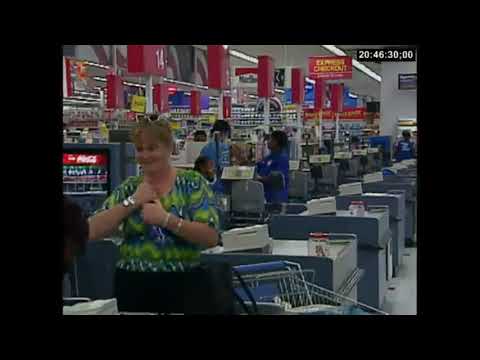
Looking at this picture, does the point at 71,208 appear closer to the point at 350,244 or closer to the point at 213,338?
the point at 213,338

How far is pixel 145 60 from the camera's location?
7117mm

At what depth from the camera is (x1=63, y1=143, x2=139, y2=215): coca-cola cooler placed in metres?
5.13

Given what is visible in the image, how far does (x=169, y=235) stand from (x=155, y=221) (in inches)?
4.7

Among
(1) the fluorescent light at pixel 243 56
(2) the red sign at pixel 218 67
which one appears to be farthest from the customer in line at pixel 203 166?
(1) the fluorescent light at pixel 243 56

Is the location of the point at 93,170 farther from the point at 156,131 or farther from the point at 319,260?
the point at 156,131

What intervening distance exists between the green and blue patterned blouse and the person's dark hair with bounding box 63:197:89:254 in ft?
2.69

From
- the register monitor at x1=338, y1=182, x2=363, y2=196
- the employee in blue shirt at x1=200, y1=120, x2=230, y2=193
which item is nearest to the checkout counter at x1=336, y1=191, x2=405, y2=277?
the register monitor at x1=338, y1=182, x2=363, y2=196

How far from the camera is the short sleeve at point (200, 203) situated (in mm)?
2785

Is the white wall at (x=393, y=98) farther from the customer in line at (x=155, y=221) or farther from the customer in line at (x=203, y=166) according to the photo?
the customer in line at (x=155, y=221)

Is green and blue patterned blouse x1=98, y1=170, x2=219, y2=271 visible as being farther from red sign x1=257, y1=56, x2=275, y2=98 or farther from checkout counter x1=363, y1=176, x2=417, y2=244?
red sign x1=257, y1=56, x2=275, y2=98

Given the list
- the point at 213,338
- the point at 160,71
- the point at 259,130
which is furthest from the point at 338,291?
the point at 259,130

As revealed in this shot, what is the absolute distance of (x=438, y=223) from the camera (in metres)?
1.80

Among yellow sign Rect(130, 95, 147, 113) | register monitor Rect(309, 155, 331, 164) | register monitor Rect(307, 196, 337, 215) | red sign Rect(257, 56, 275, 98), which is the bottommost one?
register monitor Rect(307, 196, 337, 215)

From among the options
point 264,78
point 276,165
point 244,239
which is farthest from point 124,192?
point 264,78
